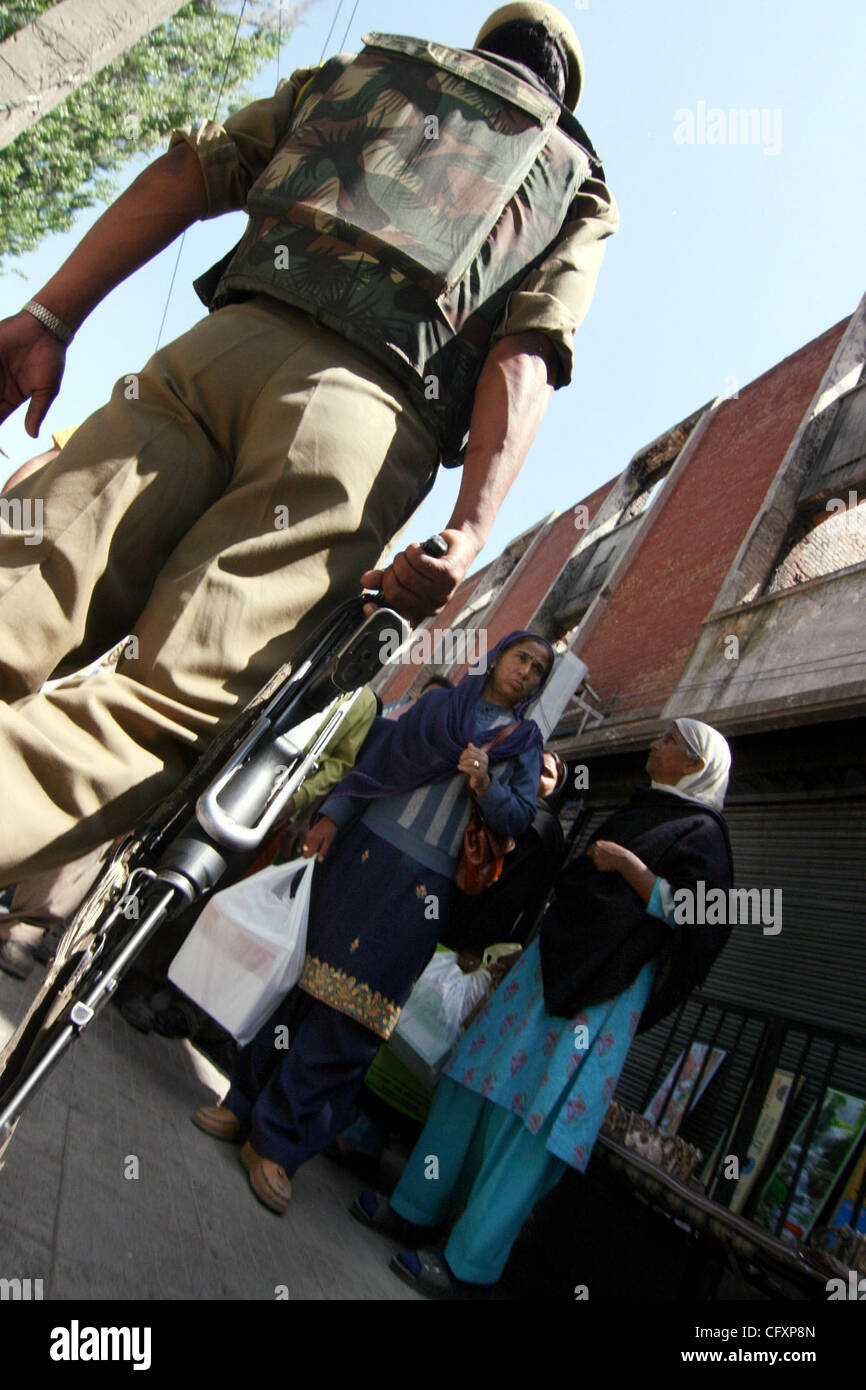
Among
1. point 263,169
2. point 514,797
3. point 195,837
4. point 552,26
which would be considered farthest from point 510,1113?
point 552,26

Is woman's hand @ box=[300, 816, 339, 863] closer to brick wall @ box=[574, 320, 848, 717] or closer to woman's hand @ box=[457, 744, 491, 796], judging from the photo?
woman's hand @ box=[457, 744, 491, 796]

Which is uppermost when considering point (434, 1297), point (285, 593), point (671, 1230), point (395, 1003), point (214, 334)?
point (214, 334)

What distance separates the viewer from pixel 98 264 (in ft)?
5.98

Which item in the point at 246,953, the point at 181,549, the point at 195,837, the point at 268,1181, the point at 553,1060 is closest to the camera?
the point at 195,837

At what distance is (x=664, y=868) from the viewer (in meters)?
3.23

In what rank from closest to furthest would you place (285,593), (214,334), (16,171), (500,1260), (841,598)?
1. (285,593)
2. (214,334)
3. (500,1260)
4. (841,598)
5. (16,171)

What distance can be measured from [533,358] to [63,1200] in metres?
1.94

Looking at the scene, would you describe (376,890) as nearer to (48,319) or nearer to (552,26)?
(48,319)

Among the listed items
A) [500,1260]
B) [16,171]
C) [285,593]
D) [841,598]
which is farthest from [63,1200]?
[16,171]

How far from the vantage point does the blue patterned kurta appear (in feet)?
9.46

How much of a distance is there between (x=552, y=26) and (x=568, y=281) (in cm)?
68

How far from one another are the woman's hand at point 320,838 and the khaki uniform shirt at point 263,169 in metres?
2.11

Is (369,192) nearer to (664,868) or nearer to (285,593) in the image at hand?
(285,593)

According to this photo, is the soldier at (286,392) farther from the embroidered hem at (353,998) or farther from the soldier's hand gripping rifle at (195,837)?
the embroidered hem at (353,998)
